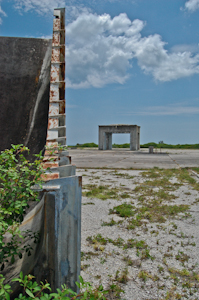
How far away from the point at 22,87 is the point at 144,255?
3560 mm

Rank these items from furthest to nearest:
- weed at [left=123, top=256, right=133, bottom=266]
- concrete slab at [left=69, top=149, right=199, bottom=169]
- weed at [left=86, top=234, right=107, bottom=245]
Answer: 1. concrete slab at [left=69, top=149, right=199, bottom=169]
2. weed at [left=86, top=234, right=107, bottom=245]
3. weed at [left=123, top=256, right=133, bottom=266]

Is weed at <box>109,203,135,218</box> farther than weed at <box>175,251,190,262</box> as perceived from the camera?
Yes

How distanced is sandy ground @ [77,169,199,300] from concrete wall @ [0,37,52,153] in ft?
6.61

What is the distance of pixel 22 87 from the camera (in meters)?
4.41

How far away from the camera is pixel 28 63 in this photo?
4.52 meters

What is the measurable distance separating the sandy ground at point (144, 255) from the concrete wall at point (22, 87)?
6.61 feet

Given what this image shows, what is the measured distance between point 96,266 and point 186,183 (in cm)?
591

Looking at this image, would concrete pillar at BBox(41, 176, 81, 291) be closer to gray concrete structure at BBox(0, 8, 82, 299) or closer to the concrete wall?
gray concrete structure at BBox(0, 8, 82, 299)

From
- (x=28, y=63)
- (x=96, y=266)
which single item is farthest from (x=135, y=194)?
(x=28, y=63)

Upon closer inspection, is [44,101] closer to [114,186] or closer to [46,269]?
[46,269]

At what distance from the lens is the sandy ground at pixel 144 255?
90.9 inches

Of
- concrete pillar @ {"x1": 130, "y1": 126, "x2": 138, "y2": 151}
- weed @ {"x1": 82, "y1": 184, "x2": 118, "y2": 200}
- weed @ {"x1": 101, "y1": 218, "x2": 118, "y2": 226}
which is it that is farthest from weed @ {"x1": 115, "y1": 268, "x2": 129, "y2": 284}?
concrete pillar @ {"x1": 130, "y1": 126, "x2": 138, "y2": 151}

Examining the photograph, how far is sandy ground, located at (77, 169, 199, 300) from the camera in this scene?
2.31 m

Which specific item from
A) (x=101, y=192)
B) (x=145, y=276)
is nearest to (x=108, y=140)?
(x=101, y=192)
